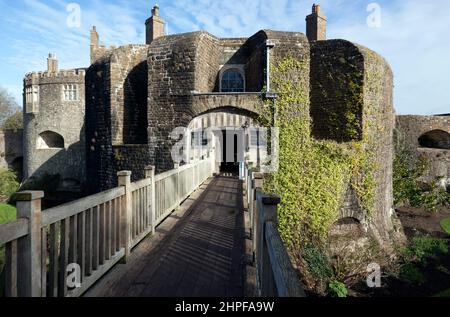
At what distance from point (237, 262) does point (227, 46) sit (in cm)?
1299

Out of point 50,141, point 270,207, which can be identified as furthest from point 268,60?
point 50,141

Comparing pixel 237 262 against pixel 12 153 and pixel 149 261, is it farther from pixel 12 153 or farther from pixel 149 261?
pixel 12 153

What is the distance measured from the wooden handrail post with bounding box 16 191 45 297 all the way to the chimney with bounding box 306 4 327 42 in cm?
2042

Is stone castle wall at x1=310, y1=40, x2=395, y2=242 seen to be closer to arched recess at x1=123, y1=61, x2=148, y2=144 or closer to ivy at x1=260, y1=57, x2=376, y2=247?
ivy at x1=260, y1=57, x2=376, y2=247

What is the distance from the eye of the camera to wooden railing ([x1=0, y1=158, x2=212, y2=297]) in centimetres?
246

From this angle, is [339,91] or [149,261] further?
[339,91]

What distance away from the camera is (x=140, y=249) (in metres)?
5.19

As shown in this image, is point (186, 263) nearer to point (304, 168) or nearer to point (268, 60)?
point (304, 168)

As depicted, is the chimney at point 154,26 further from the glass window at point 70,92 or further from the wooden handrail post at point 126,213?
the wooden handrail post at point 126,213

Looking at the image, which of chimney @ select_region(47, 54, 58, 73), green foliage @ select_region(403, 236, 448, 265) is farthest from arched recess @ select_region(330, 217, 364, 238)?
chimney @ select_region(47, 54, 58, 73)

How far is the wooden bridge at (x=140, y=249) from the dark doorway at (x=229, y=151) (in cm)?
1249
